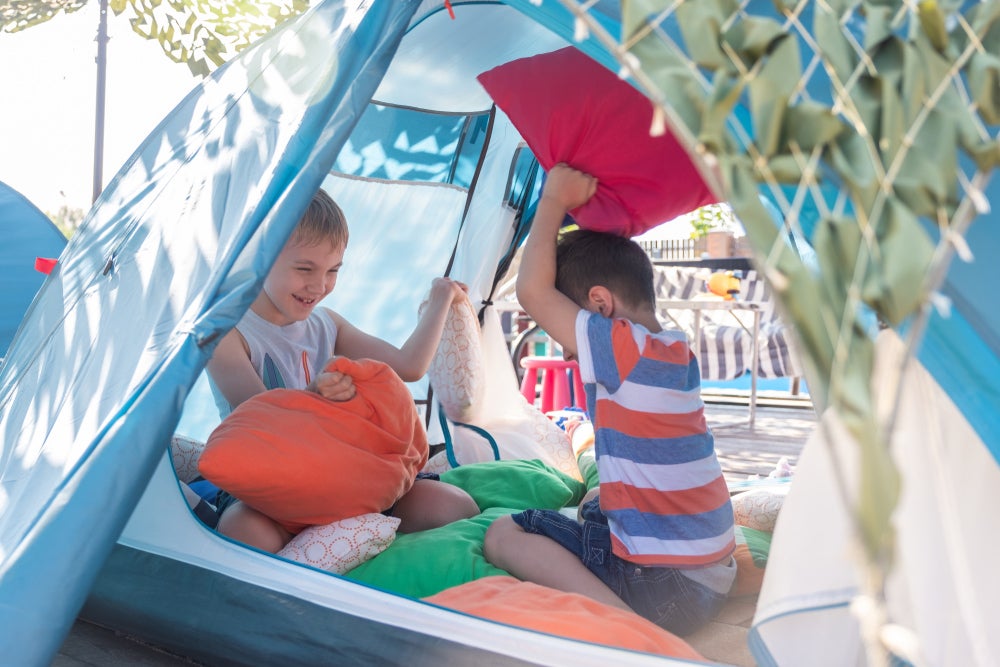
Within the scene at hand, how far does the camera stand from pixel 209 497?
5.66 feet

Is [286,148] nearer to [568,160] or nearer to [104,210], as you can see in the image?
[568,160]

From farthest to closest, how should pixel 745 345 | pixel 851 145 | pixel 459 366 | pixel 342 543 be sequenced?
pixel 745 345 < pixel 459 366 < pixel 342 543 < pixel 851 145

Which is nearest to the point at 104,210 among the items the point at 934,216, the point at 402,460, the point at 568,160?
the point at 402,460

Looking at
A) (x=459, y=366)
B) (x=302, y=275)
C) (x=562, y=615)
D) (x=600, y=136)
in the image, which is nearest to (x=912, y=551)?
(x=562, y=615)

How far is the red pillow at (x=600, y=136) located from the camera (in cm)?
155

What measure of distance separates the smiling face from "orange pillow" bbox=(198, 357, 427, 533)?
239 mm

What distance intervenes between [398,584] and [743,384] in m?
6.01

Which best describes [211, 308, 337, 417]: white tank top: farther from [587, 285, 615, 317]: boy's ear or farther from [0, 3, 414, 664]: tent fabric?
[587, 285, 615, 317]: boy's ear

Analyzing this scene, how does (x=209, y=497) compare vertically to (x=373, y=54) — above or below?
→ below

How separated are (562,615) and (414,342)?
1.01m

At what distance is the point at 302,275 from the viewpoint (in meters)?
1.84

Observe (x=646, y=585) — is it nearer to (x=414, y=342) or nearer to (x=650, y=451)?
(x=650, y=451)

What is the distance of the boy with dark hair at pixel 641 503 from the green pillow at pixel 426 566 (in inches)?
2.0

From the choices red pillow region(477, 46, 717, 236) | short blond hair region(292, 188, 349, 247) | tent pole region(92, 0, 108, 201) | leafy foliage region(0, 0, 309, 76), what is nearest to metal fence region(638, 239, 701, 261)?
tent pole region(92, 0, 108, 201)
